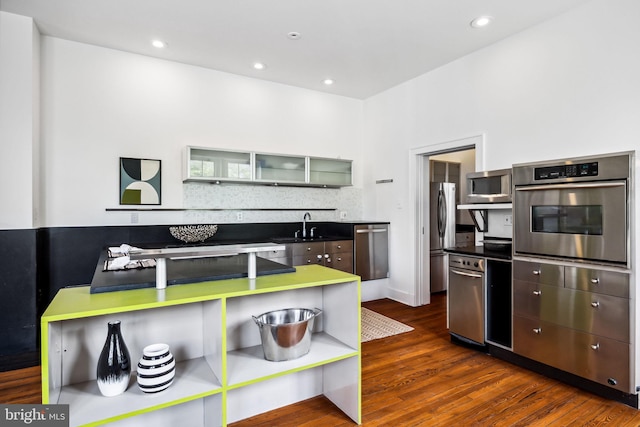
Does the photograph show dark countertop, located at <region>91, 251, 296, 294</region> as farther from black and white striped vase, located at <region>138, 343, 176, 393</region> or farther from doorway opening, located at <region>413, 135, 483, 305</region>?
doorway opening, located at <region>413, 135, 483, 305</region>

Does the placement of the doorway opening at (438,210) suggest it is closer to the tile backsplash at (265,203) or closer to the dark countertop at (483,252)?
the dark countertop at (483,252)

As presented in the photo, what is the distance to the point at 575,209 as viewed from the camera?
252 cm

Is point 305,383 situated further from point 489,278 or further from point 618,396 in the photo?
point 618,396

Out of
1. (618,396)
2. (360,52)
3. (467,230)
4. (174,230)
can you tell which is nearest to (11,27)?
(174,230)

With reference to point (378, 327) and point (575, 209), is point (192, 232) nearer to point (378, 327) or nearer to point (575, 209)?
point (378, 327)

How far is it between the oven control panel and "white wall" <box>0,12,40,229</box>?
430 centimetres

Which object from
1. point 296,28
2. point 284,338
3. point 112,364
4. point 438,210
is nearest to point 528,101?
point 438,210

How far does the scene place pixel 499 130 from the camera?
3.56m

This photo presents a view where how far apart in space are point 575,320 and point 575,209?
0.80 metres

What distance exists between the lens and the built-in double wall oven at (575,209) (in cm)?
226

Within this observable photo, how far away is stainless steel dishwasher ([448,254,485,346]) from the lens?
3.07 m

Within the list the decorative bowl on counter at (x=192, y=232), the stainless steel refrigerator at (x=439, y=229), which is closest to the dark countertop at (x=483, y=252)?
the stainless steel refrigerator at (x=439, y=229)

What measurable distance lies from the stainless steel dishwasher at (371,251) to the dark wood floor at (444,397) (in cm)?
166

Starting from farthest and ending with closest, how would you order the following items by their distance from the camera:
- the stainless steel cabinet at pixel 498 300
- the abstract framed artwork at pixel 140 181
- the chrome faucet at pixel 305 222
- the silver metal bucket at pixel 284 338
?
the chrome faucet at pixel 305 222 → the abstract framed artwork at pixel 140 181 → the stainless steel cabinet at pixel 498 300 → the silver metal bucket at pixel 284 338
